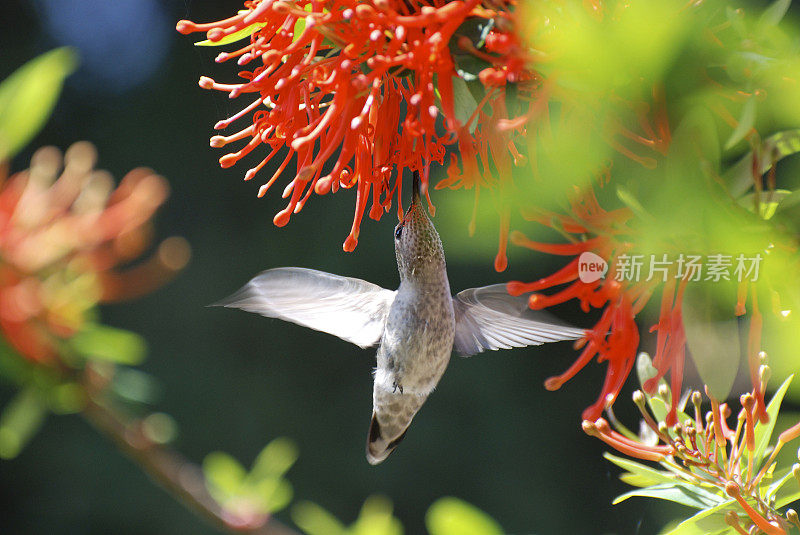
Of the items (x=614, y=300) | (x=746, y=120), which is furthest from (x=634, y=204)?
(x=614, y=300)

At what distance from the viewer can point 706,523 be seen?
17.3 inches

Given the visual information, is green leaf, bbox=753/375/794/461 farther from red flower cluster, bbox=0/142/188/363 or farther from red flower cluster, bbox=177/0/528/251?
red flower cluster, bbox=0/142/188/363

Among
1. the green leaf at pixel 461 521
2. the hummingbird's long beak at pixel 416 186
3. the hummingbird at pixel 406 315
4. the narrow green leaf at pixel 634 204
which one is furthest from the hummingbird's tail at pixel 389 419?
the narrow green leaf at pixel 634 204

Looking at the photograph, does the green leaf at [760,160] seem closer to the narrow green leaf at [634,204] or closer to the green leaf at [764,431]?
the narrow green leaf at [634,204]

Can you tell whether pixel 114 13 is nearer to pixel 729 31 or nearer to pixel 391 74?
pixel 391 74

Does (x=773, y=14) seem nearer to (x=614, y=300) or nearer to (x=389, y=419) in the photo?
(x=614, y=300)

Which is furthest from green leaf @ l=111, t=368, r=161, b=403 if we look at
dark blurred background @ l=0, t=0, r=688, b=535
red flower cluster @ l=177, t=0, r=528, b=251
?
dark blurred background @ l=0, t=0, r=688, b=535

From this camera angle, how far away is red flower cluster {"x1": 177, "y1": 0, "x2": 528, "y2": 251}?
39cm

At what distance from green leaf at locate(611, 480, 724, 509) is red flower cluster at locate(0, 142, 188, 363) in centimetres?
35

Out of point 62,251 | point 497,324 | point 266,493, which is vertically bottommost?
point 266,493

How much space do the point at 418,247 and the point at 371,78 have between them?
0.99 feet

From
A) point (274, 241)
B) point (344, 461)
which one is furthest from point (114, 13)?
point (344, 461)

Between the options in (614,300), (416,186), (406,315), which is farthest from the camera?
(406,315)

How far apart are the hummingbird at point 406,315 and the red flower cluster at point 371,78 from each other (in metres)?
0.16
